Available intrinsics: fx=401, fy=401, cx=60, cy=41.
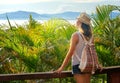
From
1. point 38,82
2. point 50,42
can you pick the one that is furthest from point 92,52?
point 50,42

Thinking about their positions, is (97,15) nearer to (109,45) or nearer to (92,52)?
(109,45)

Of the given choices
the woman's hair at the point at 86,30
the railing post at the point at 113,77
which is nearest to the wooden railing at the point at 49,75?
the railing post at the point at 113,77

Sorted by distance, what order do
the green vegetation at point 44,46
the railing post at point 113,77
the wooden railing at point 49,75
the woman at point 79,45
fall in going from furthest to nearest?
1. the green vegetation at point 44,46
2. the railing post at point 113,77
3. the woman at point 79,45
4. the wooden railing at point 49,75

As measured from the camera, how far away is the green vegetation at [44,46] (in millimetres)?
6105

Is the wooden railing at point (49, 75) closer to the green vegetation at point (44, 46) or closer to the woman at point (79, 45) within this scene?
the woman at point (79, 45)

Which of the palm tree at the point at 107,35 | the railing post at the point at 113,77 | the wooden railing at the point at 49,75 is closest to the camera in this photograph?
the wooden railing at the point at 49,75

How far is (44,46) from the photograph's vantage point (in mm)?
6453

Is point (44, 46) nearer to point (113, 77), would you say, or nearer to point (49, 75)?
point (113, 77)

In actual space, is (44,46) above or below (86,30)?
below

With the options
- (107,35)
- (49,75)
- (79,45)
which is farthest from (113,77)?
(107,35)

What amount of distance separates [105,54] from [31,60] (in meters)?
1.18

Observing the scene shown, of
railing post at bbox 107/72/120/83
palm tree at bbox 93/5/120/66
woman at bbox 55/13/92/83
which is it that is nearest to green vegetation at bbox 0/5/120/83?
palm tree at bbox 93/5/120/66

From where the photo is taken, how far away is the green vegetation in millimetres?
6105

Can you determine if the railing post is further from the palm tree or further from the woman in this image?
the palm tree
